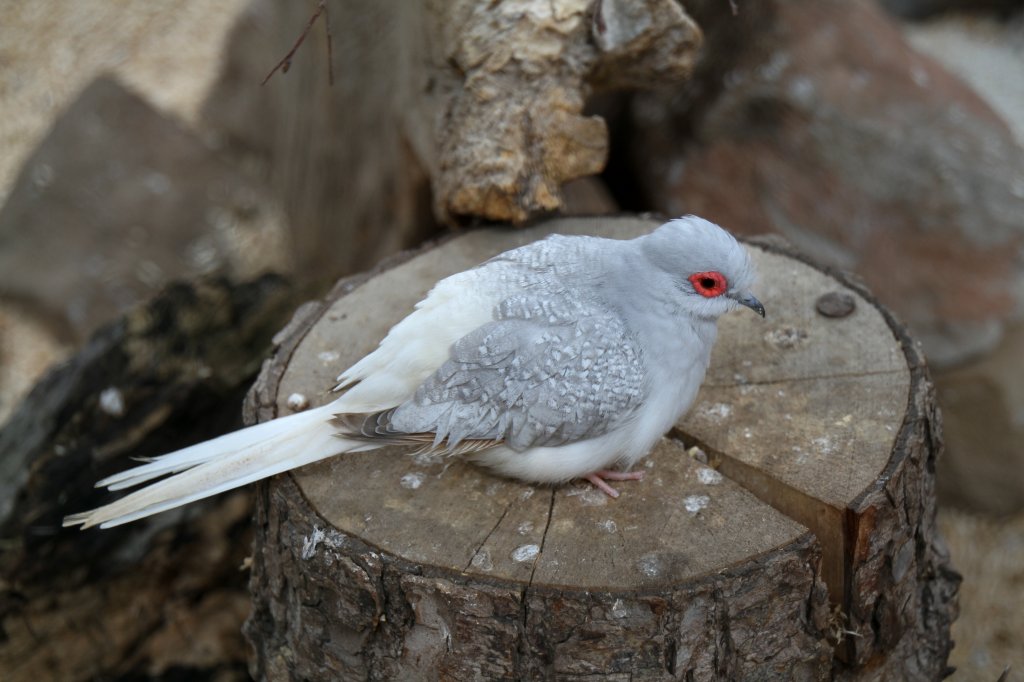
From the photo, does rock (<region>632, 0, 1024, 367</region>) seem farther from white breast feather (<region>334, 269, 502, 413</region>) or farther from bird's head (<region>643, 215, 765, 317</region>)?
white breast feather (<region>334, 269, 502, 413</region>)

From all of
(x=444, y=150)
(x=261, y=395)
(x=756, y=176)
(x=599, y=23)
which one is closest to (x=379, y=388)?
(x=261, y=395)

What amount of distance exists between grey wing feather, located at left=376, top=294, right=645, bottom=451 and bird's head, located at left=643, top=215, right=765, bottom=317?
0.19 m

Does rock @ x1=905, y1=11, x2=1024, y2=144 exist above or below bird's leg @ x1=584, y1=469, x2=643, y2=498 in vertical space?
below

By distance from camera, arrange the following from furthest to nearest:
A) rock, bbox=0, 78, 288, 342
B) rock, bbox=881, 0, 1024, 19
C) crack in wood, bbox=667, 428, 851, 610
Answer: rock, bbox=881, 0, 1024, 19, rock, bbox=0, 78, 288, 342, crack in wood, bbox=667, 428, 851, 610

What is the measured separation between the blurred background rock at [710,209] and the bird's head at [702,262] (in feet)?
6.59

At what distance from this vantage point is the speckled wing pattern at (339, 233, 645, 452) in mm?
2396

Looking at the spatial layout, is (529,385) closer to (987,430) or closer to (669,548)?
(669,548)

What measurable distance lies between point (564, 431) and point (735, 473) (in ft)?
1.56

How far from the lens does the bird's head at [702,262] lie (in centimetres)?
241

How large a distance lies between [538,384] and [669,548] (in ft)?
1.60

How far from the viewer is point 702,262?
7.93 ft

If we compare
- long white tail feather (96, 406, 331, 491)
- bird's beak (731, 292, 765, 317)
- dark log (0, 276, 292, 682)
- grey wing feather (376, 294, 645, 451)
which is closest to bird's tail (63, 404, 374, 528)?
long white tail feather (96, 406, 331, 491)

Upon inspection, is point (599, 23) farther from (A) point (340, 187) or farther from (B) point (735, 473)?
(A) point (340, 187)

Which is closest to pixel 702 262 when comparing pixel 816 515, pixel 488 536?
pixel 816 515
